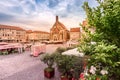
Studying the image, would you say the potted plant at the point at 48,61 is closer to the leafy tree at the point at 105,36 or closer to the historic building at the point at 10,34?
the leafy tree at the point at 105,36

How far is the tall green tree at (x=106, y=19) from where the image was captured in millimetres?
2096

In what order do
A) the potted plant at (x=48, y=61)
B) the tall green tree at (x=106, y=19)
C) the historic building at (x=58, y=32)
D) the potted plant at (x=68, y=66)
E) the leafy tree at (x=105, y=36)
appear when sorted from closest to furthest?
1. the leafy tree at (x=105, y=36)
2. the tall green tree at (x=106, y=19)
3. the potted plant at (x=68, y=66)
4. the potted plant at (x=48, y=61)
5. the historic building at (x=58, y=32)

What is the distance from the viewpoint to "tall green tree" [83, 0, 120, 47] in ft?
6.88

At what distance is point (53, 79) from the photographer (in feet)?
20.9

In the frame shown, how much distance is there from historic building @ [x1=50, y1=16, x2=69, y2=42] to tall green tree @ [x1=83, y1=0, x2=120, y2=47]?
1129 inches


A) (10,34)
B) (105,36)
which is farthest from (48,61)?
(10,34)

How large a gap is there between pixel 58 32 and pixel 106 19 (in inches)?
1215

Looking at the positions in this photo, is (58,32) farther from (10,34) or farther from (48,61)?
(48,61)

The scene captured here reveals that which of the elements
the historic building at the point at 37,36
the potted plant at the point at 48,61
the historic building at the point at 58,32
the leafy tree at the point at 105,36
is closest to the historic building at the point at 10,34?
the historic building at the point at 37,36

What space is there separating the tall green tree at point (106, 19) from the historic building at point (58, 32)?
2867 cm

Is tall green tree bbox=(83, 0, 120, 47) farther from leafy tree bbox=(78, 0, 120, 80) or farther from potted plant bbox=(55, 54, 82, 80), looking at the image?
potted plant bbox=(55, 54, 82, 80)

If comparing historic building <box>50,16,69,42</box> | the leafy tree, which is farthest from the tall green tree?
historic building <box>50,16,69,42</box>

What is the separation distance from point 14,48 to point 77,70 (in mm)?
12556

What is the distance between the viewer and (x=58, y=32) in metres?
32.9
